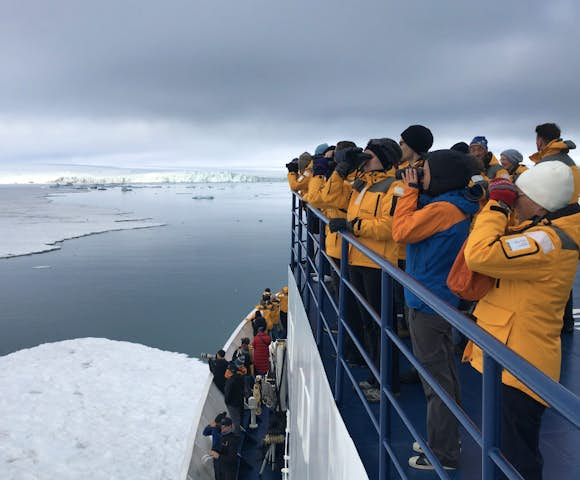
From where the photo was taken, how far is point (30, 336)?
21547 millimetres

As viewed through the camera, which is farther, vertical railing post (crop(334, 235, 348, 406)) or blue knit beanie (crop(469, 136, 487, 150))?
blue knit beanie (crop(469, 136, 487, 150))

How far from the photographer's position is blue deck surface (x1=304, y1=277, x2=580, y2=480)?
2311mm

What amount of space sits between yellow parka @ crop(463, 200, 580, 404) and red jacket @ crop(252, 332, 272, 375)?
26.3 ft

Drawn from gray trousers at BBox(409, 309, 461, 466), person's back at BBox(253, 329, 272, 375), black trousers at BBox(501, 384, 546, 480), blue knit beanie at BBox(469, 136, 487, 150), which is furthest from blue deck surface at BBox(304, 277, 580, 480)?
person's back at BBox(253, 329, 272, 375)

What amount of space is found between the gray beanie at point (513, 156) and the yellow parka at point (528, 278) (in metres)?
3.27

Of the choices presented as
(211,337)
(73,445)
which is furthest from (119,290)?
(73,445)

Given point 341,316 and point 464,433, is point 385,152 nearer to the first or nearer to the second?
point 341,316

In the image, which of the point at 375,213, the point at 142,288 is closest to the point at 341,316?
the point at 375,213

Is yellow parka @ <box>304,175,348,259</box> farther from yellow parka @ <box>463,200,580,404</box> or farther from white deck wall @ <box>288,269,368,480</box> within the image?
yellow parka @ <box>463,200,580,404</box>

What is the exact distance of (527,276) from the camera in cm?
168

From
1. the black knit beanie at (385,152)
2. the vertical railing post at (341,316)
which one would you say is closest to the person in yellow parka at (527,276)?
the vertical railing post at (341,316)

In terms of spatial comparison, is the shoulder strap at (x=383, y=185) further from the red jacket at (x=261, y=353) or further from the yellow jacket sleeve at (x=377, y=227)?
the red jacket at (x=261, y=353)

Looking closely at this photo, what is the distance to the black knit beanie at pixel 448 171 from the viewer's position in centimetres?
232

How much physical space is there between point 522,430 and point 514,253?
28.6 inches
